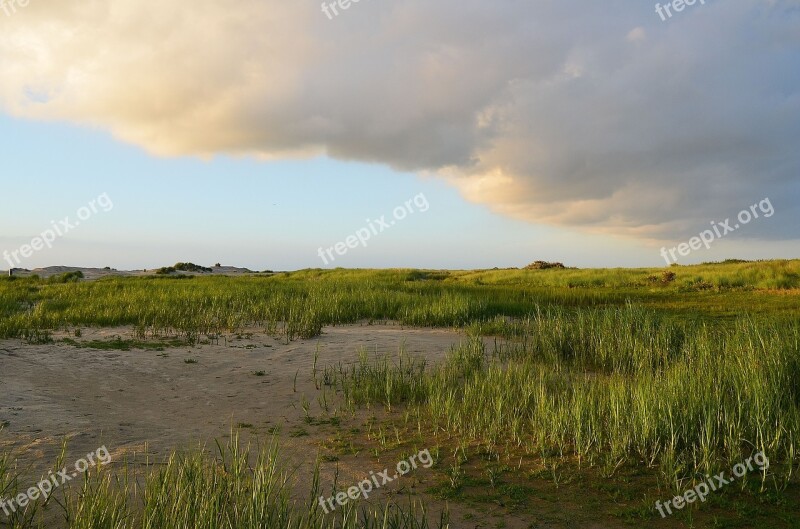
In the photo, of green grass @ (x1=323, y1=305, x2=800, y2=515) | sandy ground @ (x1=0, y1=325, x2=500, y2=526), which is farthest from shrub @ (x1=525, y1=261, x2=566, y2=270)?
green grass @ (x1=323, y1=305, x2=800, y2=515)

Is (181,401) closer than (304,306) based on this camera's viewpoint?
Yes

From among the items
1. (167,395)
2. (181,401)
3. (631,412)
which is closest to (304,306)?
(167,395)

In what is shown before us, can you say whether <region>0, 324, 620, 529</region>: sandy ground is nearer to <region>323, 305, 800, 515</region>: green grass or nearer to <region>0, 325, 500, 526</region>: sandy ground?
<region>0, 325, 500, 526</region>: sandy ground

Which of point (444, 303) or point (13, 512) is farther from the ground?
point (444, 303)

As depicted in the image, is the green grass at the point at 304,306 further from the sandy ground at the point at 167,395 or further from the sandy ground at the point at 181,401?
the sandy ground at the point at 167,395

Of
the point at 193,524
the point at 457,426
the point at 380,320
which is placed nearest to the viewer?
the point at 193,524

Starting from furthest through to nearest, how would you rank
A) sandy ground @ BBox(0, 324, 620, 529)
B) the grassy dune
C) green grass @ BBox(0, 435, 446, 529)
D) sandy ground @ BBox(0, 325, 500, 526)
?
sandy ground @ BBox(0, 325, 500, 526) → sandy ground @ BBox(0, 324, 620, 529) → the grassy dune → green grass @ BBox(0, 435, 446, 529)

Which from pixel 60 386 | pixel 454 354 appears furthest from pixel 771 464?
pixel 60 386

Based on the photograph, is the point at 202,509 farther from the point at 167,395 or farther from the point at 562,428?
the point at 167,395

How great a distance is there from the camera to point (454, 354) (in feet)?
30.9

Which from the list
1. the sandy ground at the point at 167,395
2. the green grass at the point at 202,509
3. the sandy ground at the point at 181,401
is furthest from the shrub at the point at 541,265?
the green grass at the point at 202,509

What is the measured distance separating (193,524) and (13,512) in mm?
1605

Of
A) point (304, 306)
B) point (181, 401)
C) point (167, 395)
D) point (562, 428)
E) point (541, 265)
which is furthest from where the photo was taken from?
point (541, 265)

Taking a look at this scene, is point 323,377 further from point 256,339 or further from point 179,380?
point 256,339
